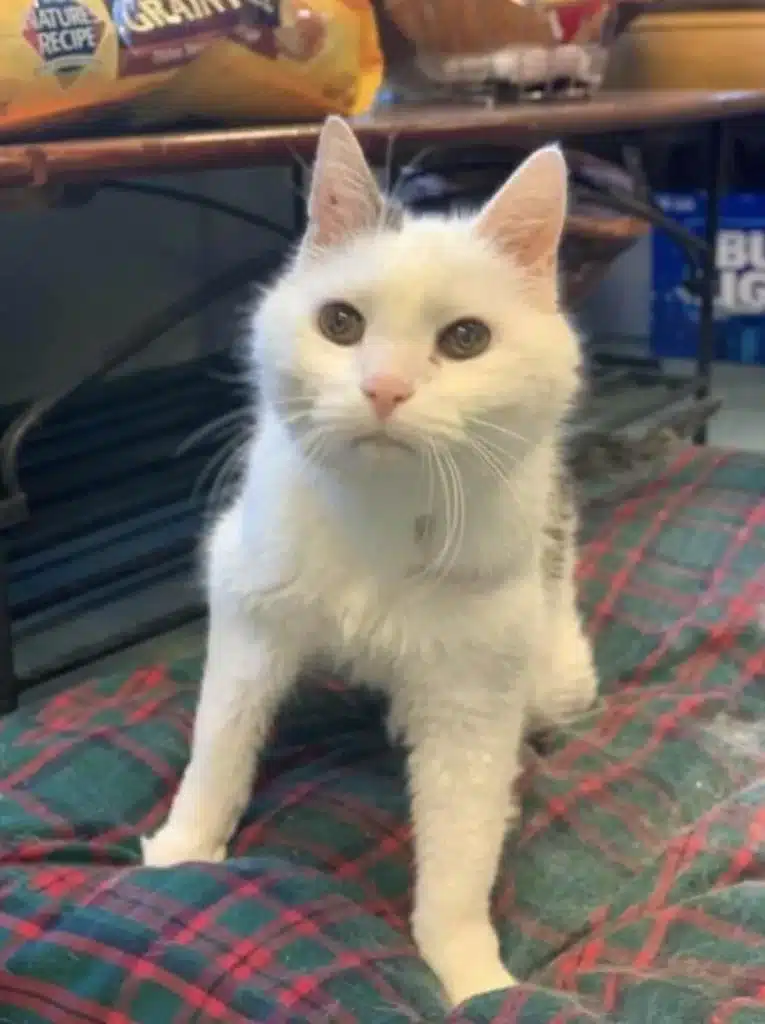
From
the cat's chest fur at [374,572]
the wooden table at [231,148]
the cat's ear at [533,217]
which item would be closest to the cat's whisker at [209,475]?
the wooden table at [231,148]

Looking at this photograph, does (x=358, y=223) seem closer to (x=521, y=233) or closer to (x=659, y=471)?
(x=521, y=233)

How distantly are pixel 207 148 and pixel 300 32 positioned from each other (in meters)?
0.20

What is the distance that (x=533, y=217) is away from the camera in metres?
0.84

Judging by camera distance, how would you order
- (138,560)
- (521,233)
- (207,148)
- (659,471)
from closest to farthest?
(521,233), (207,148), (138,560), (659,471)

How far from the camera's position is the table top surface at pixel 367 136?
91 centimetres

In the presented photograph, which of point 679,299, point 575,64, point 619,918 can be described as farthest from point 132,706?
point 679,299

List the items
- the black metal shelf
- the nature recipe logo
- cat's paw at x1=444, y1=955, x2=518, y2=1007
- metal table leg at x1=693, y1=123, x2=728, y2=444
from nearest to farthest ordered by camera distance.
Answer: cat's paw at x1=444, y1=955, x2=518, y2=1007, the nature recipe logo, the black metal shelf, metal table leg at x1=693, y1=123, x2=728, y2=444

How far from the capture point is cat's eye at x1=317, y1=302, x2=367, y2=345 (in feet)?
2.60

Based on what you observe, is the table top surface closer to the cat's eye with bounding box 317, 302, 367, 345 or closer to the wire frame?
the wire frame

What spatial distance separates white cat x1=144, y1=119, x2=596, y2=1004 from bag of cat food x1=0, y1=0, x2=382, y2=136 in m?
0.26

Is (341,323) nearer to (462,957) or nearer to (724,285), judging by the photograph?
(462,957)

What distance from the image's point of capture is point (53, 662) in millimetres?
1183

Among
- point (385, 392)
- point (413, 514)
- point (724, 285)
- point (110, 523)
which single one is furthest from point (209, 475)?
point (724, 285)

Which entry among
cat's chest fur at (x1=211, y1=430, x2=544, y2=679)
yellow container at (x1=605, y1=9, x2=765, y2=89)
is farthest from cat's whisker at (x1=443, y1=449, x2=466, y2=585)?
yellow container at (x1=605, y1=9, x2=765, y2=89)
